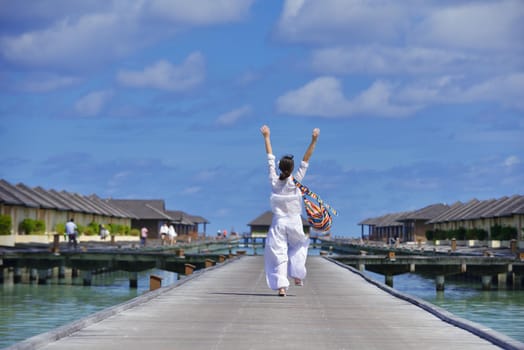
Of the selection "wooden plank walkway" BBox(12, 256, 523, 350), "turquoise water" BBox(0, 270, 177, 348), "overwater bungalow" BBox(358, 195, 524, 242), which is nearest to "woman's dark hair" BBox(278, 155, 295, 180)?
"wooden plank walkway" BBox(12, 256, 523, 350)

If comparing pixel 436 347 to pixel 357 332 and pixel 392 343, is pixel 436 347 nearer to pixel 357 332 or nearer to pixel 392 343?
pixel 392 343

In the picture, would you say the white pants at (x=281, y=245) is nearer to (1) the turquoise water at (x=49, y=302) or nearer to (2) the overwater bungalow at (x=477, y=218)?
(1) the turquoise water at (x=49, y=302)

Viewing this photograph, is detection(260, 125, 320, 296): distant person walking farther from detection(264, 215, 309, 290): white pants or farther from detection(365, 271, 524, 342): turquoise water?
detection(365, 271, 524, 342): turquoise water

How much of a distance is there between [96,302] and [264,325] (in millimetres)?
21816

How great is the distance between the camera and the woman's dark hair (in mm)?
12839

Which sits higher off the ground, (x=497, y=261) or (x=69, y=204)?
(x=69, y=204)

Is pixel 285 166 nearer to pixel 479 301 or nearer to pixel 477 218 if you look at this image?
pixel 479 301

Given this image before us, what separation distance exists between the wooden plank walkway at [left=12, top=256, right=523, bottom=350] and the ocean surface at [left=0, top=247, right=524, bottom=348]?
5610 millimetres

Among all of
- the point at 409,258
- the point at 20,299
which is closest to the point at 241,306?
the point at 20,299

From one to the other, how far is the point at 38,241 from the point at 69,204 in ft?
37.8

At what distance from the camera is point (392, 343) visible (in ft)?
27.2

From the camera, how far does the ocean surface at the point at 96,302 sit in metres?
21.7

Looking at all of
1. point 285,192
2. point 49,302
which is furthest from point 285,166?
point 49,302

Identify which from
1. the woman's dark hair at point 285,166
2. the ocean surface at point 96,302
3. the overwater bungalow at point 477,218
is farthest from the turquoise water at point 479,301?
the overwater bungalow at point 477,218
